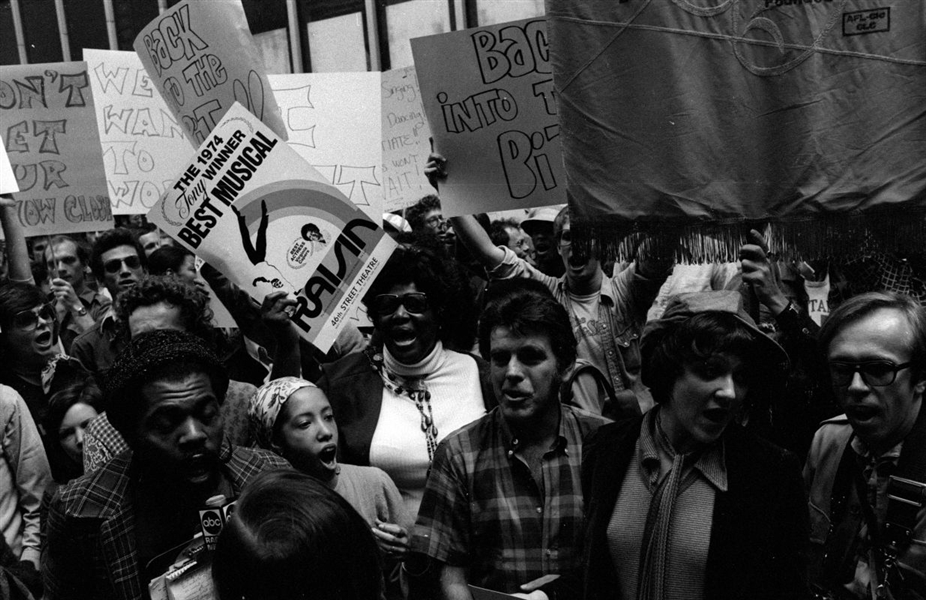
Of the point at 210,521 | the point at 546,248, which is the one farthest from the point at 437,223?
the point at 210,521

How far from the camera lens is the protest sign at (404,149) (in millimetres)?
6363

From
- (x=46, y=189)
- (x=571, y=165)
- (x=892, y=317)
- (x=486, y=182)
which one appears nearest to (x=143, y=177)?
(x=46, y=189)

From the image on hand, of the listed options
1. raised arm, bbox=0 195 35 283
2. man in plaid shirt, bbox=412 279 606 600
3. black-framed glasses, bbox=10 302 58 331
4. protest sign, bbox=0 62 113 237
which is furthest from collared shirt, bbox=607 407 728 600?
protest sign, bbox=0 62 113 237

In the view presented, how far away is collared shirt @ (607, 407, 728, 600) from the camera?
7.94ft

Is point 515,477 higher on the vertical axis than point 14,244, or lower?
lower

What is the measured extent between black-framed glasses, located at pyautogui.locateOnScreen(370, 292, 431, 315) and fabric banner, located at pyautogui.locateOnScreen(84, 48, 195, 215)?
2.52 metres

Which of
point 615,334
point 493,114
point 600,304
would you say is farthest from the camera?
point 600,304

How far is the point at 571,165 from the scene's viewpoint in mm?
3182

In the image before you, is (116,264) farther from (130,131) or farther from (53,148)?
(53,148)

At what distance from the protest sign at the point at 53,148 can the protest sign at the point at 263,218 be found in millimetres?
2363

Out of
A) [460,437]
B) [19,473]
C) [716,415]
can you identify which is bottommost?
[19,473]

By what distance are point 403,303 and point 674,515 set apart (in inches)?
61.9

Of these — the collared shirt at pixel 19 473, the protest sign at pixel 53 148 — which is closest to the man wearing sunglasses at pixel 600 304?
the collared shirt at pixel 19 473

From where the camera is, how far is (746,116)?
3016 millimetres
